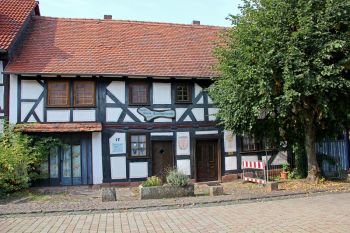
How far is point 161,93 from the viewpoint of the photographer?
63.8 ft

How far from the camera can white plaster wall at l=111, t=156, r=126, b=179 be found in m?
18.5

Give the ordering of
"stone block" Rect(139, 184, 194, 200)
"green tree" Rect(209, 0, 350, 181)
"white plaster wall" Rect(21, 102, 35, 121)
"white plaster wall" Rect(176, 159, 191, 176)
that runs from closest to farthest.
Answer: "stone block" Rect(139, 184, 194, 200) → "green tree" Rect(209, 0, 350, 181) → "white plaster wall" Rect(21, 102, 35, 121) → "white plaster wall" Rect(176, 159, 191, 176)

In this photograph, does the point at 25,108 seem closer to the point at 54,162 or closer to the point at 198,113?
the point at 54,162

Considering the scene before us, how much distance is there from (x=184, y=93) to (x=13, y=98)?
7.60 metres

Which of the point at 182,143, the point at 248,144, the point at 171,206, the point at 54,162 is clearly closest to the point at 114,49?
the point at 182,143

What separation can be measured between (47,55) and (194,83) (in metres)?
6.88

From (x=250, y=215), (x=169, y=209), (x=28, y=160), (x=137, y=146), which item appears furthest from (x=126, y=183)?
(x=250, y=215)

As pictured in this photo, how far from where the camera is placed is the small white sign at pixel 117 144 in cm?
1856

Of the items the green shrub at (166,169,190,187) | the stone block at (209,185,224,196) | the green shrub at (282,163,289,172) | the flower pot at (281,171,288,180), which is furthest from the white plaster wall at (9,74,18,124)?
the green shrub at (282,163,289,172)

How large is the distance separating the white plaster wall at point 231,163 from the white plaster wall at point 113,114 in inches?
223

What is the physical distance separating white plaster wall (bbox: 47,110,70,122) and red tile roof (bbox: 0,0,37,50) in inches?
130

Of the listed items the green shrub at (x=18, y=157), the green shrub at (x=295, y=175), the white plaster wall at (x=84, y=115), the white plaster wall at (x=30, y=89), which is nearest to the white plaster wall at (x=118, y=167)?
the white plaster wall at (x=84, y=115)

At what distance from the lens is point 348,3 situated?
1447cm

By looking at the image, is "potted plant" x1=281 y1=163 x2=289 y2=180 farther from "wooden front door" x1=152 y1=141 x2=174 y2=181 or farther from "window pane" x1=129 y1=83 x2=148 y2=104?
"window pane" x1=129 y1=83 x2=148 y2=104
